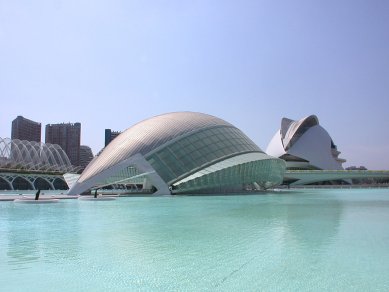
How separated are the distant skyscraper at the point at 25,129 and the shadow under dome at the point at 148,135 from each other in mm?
95724

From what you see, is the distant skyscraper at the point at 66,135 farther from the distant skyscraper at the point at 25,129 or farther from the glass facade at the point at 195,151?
the glass facade at the point at 195,151

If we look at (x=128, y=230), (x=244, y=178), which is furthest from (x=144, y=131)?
(x=128, y=230)

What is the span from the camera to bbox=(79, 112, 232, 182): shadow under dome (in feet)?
133

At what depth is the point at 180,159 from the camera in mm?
40938

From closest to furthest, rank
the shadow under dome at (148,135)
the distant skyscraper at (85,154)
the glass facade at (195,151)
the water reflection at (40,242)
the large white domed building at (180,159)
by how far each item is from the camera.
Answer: the water reflection at (40,242)
the large white domed building at (180,159)
the glass facade at (195,151)
the shadow under dome at (148,135)
the distant skyscraper at (85,154)

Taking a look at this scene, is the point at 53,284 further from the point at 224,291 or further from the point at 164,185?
the point at 164,185

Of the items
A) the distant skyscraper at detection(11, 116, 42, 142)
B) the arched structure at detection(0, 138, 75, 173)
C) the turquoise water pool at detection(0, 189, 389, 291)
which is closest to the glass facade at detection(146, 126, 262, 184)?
the turquoise water pool at detection(0, 189, 389, 291)

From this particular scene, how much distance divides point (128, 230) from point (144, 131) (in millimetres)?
31556

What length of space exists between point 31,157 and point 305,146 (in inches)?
2631

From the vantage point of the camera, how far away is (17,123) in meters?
130

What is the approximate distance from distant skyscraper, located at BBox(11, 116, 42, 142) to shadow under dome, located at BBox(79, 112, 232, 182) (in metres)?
95.7

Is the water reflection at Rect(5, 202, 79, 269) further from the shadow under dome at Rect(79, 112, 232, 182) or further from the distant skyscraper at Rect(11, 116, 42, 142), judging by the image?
the distant skyscraper at Rect(11, 116, 42, 142)

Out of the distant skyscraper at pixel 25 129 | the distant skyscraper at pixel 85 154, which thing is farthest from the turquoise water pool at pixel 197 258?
the distant skyscraper at pixel 85 154

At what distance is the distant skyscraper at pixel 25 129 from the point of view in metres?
130
